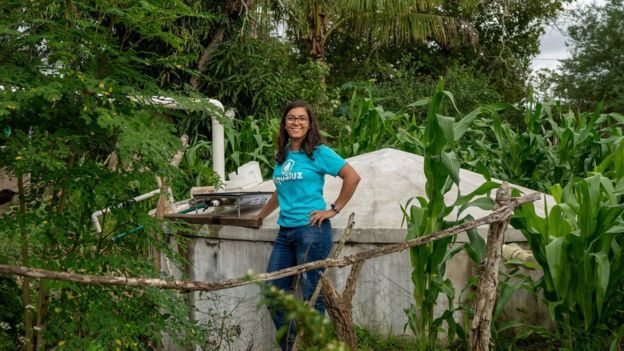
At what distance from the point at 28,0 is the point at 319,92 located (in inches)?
451

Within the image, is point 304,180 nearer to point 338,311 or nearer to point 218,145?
point 338,311

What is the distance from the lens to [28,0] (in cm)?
299

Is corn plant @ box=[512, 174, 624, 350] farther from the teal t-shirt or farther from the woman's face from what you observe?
the woman's face

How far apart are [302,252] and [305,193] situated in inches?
11.7

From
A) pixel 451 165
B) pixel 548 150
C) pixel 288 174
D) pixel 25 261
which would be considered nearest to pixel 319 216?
pixel 288 174

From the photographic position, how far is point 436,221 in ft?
13.7

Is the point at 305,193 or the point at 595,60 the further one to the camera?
the point at 595,60

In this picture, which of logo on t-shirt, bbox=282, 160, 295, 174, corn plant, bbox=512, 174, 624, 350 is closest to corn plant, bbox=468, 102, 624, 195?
corn plant, bbox=512, 174, 624, 350

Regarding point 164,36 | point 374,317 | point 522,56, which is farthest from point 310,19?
point 164,36

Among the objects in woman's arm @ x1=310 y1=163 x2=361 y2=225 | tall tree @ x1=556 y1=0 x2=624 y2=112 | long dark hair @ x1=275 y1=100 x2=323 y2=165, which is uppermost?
tall tree @ x1=556 y1=0 x2=624 y2=112

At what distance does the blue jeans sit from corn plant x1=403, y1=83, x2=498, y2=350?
45cm

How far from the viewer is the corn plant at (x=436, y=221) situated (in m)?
3.98

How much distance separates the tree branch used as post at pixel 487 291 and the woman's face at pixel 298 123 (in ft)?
→ 4.04

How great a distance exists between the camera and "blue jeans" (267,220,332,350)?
4.17 meters
